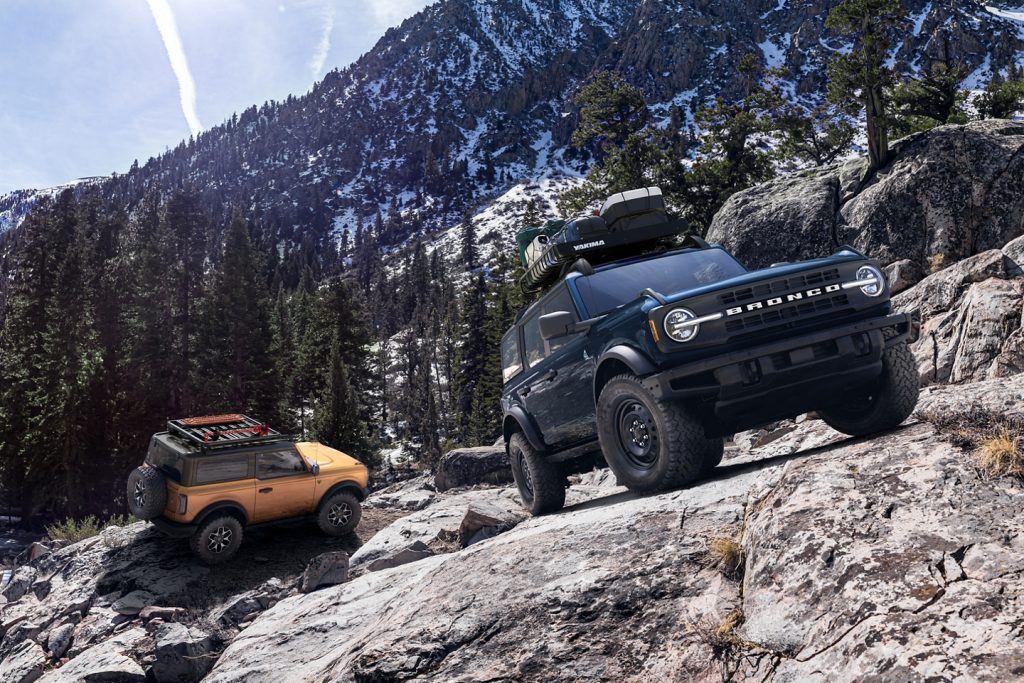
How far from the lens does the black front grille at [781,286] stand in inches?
208

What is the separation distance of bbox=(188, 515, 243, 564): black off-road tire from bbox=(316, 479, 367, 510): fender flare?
1771mm

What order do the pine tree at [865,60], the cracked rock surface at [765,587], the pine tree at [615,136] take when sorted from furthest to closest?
the pine tree at [615,136]
the pine tree at [865,60]
the cracked rock surface at [765,587]

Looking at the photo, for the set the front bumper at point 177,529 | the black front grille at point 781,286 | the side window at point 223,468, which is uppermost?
the black front grille at point 781,286

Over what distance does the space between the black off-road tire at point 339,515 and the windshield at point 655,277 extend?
9723 mm

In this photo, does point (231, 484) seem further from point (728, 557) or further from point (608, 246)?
point (728, 557)

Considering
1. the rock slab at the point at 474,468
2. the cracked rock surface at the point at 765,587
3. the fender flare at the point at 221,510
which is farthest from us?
the rock slab at the point at 474,468

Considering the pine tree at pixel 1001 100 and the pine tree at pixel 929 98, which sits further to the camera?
the pine tree at pixel 929 98

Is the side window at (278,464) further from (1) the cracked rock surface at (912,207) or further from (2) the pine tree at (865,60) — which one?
(2) the pine tree at (865,60)

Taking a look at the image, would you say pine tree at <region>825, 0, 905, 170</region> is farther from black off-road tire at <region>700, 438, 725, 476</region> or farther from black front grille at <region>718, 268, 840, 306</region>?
black off-road tire at <region>700, 438, 725, 476</region>

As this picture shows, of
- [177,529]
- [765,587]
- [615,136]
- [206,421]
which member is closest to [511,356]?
[765,587]

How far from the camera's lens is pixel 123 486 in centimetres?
3341

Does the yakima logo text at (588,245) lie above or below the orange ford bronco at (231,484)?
above

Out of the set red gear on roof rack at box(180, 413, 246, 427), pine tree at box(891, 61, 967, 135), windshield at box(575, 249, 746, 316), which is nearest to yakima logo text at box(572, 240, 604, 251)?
windshield at box(575, 249, 746, 316)

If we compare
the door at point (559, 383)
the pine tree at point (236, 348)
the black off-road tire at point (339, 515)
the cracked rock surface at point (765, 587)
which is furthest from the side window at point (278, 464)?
the pine tree at point (236, 348)
